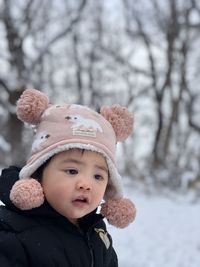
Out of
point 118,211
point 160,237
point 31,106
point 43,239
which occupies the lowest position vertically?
point 43,239

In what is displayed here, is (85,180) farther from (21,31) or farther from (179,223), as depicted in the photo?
(21,31)

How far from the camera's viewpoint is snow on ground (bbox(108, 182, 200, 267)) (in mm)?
8266

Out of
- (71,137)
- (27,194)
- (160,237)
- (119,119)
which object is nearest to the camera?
(27,194)

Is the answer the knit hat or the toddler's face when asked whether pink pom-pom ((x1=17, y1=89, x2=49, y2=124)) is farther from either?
the toddler's face

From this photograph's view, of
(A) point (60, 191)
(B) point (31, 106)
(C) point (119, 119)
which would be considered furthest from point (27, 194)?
(C) point (119, 119)

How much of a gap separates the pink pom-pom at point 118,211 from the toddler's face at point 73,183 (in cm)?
20

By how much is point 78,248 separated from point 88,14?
20.3 metres

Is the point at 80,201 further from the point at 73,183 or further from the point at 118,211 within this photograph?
the point at 118,211

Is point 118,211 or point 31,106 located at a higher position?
point 31,106

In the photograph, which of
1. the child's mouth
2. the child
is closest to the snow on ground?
the child

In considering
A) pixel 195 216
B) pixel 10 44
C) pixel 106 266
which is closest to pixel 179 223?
pixel 195 216

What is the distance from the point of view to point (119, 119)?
2.60 meters

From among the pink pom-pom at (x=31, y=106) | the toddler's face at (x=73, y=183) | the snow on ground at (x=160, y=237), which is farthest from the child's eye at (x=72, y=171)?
the snow on ground at (x=160, y=237)

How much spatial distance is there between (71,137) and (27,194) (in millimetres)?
289
